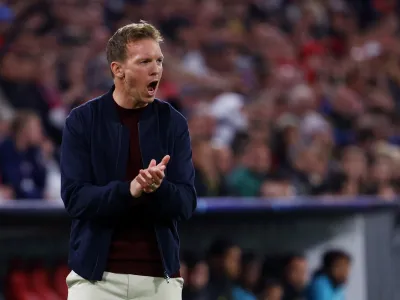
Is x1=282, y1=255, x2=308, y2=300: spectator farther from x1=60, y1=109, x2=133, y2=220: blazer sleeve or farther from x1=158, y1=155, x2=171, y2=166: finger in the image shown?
x1=158, y1=155, x2=171, y2=166: finger

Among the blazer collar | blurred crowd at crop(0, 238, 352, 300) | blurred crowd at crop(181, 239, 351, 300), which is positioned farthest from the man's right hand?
blurred crowd at crop(181, 239, 351, 300)

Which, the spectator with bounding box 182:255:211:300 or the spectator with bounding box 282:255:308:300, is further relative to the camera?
the spectator with bounding box 282:255:308:300

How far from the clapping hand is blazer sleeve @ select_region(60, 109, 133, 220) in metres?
0.06

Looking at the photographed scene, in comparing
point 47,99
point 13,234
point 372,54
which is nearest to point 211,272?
point 13,234

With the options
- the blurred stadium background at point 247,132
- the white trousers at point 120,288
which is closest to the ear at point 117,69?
the white trousers at point 120,288

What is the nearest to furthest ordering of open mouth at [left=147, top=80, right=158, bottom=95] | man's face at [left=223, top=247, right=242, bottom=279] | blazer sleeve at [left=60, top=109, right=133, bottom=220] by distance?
1. blazer sleeve at [left=60, top=109, right=133, bottom=220]
2. open mouth at [left=147, top=80, right=158, bottom=95]
3. man's face at [left=223, top=247, right=242, bottom=279]

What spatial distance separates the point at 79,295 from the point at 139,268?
0.25 m

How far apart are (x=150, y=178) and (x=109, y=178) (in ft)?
1.12

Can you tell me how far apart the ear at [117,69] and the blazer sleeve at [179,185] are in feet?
1.01

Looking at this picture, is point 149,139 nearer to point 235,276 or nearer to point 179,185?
point 179,185

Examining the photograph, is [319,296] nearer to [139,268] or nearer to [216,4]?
[139,268]

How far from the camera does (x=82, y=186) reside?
12.7ft

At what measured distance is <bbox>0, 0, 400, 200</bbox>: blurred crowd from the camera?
9320mm

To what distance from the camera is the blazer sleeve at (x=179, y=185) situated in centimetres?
382
